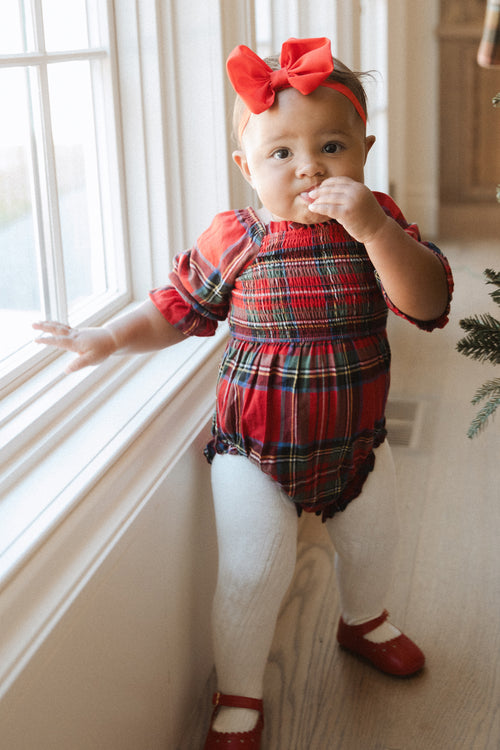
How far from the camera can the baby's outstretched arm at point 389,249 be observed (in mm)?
1000

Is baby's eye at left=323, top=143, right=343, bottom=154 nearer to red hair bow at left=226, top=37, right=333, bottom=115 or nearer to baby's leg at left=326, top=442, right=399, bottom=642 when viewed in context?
red hair bow at left=226, top=37, right=333, bottom=115

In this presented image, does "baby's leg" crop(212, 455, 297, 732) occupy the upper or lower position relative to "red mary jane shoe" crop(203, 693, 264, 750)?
upper

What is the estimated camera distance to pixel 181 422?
1301mm

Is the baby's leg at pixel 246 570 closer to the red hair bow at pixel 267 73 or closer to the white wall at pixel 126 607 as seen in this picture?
the white wall at pixel 126 607

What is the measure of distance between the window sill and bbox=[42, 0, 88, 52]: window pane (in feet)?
1.58

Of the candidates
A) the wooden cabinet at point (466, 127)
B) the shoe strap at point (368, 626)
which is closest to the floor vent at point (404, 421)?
the wooden cabinet at point (466, 127)

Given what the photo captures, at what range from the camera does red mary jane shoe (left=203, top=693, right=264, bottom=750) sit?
123 centimetres

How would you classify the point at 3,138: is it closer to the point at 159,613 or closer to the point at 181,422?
the point at 181,422

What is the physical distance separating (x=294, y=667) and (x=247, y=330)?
65 centimetres

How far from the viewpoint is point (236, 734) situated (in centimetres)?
123

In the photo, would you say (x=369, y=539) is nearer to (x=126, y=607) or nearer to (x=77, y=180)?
(x=126, y=607)

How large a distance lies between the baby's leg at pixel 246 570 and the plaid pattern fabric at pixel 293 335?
0.12ft

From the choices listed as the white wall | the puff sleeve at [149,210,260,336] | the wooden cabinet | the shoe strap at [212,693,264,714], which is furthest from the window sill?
the wooden cabinet

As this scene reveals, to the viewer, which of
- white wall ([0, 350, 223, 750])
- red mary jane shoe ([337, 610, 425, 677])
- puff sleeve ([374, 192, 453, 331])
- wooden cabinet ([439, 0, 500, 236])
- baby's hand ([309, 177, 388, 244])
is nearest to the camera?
white wall ([0, 350, 223, 750])
